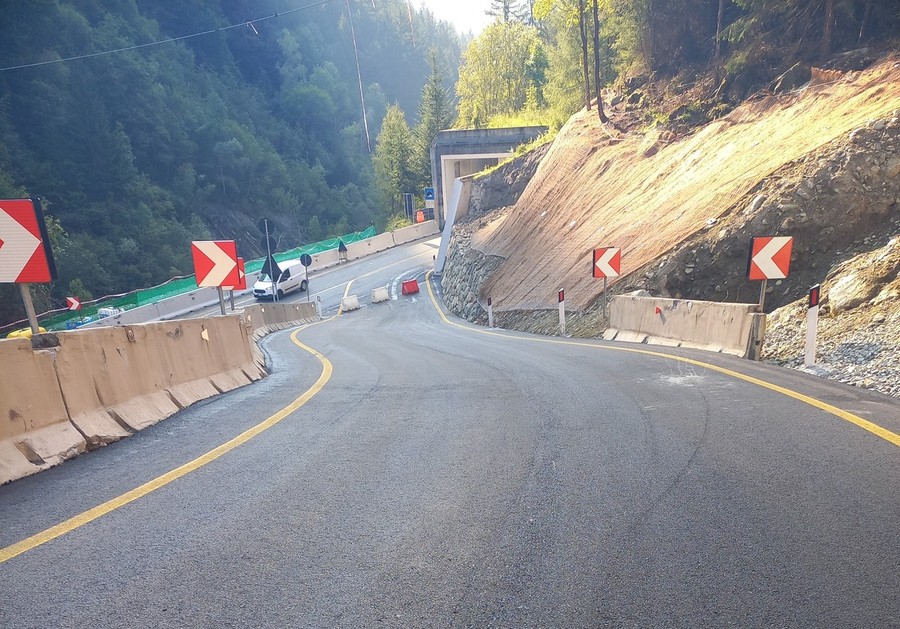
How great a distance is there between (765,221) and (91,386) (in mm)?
14522

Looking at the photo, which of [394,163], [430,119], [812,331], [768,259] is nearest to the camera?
[812,331]

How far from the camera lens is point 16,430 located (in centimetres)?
433

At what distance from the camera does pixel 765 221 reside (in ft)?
44.2

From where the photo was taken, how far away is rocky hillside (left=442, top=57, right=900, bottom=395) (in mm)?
9500

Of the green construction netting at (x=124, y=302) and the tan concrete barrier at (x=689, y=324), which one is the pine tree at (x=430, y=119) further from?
the tan concrete barrier at (x=689, y=324)

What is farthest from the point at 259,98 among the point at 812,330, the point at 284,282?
the point at 812,330

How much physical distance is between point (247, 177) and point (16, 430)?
86971mm

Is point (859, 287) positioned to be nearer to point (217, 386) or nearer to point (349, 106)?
point (217, 386)

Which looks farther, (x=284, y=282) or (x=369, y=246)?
(x=369, y=246)

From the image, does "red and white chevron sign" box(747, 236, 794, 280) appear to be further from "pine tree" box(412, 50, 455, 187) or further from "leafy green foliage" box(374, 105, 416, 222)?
"leafy green foliage" box(374, 105, 416, 222)

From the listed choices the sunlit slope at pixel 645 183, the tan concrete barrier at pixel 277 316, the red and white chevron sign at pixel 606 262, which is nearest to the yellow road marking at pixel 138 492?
the red and white chevron sign at pixel 606 262

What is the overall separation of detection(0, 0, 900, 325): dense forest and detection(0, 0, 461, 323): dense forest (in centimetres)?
22

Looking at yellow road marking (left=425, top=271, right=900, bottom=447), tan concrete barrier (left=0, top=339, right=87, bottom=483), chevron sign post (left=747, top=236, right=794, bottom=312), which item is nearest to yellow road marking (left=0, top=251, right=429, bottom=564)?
tan concrete barrier (left=0, top=339, right=87, bottom=483)

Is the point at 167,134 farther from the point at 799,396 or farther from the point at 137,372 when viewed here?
the point at 799,396
